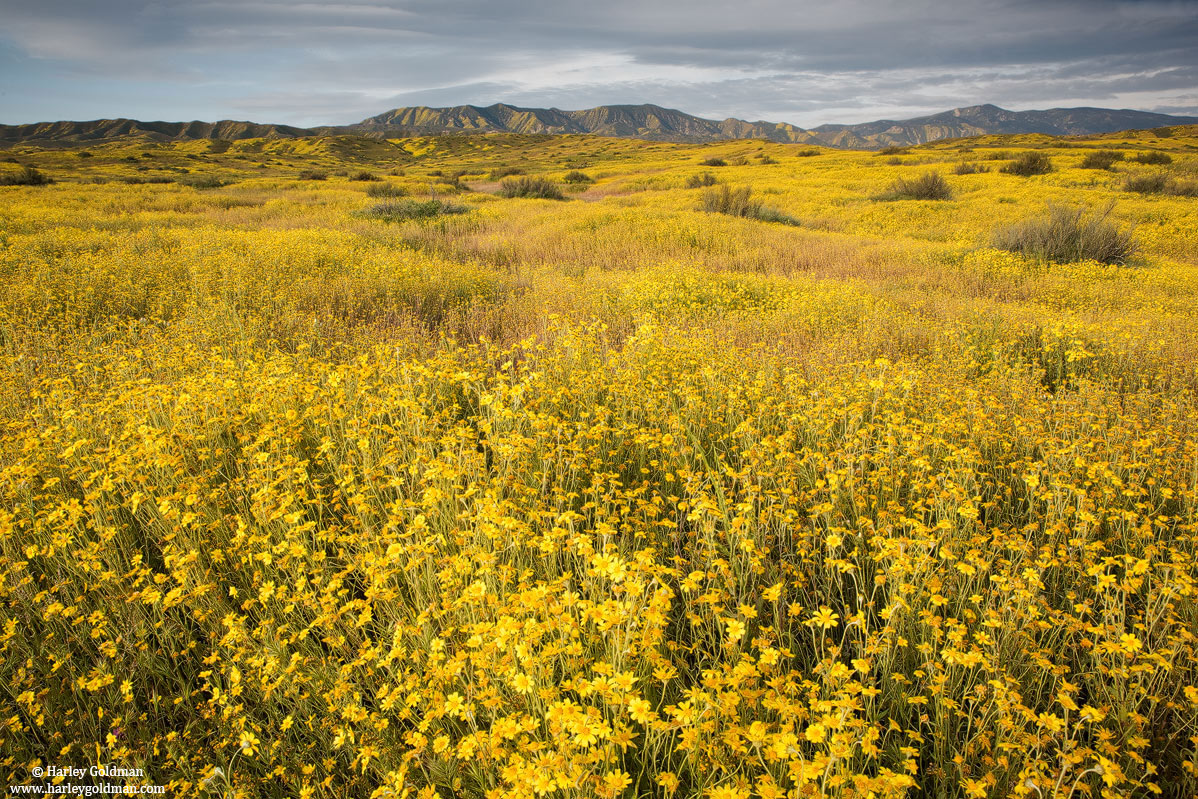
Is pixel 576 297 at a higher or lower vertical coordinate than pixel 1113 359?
higher

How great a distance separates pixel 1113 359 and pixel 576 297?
20.5ft

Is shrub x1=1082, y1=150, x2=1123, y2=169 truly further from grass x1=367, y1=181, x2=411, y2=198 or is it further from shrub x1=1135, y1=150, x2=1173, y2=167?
grass x1=367, y1=181, x2=411, y2=198

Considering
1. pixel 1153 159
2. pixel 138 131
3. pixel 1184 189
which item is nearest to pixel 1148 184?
pixel 1184 189

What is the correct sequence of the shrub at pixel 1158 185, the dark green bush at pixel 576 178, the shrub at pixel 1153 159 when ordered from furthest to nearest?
the dark green bush at pixel 576 178
the shrub at pixel 1153 159
the shrub at pixel 1158 185

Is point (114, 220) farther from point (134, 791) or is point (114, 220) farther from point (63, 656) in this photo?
point (134, 791)

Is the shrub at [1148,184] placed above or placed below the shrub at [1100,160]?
below

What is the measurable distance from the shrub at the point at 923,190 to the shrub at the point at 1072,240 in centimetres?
943

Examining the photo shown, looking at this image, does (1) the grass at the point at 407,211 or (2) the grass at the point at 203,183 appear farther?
(2) the grass at the point at 203,183

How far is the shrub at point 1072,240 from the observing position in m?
11.6

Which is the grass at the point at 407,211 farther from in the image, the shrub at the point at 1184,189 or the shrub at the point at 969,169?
the shrub at the point at 1184,189

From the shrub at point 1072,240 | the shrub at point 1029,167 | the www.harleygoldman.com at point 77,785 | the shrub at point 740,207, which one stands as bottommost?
the www.harleygoldman.com at point 77,785

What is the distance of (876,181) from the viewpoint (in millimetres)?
24781

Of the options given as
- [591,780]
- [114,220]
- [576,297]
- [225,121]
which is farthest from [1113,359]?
[225,121]

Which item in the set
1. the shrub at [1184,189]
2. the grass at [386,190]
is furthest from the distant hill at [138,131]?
the shrub at [1184,189]
